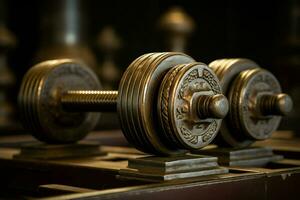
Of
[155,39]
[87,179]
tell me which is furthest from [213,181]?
[155,39]

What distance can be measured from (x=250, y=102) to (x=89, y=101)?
0.72 ft

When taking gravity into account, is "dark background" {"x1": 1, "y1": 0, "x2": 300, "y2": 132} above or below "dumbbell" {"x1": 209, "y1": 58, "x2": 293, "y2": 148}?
above

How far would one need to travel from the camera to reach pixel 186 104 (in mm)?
873

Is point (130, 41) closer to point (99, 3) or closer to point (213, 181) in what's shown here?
point (99, 3)

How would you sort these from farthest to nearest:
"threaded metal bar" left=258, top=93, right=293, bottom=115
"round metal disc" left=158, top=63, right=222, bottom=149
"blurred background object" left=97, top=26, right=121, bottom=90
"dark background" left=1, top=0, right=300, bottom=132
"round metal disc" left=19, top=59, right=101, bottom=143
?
Result: "dark background" left=1, top=0, right=300, bottom=132 → "blurred background object" left=97, top=26, right=121, bottom=90 → "round metal disc" left=19, top=59, right=101, bottom=143 → "threaded metal bar" left=258, top=93, right=293, bottom=115 → "round metal disc" left=158, top=63, right=222, bottom=149

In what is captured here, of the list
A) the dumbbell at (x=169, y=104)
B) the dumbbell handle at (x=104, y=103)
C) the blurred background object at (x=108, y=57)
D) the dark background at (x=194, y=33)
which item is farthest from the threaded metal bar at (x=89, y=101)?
the dark background at (x=194, y=33)

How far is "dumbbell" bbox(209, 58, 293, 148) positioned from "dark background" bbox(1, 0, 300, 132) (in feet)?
9.19

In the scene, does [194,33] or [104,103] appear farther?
[194,33]

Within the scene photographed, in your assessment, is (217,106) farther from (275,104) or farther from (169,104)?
(275,104)

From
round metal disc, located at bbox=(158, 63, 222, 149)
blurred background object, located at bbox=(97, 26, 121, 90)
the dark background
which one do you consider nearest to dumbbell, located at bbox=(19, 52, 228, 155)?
round metal disc, located at bbox=(158, 63, 222, 149)

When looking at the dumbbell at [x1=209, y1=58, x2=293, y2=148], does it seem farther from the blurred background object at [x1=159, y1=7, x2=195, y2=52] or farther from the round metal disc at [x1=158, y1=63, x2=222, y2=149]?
the blurred background object at [x1=159, y1=7, x2=195, y2=52]

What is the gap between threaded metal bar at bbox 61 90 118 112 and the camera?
100 cm

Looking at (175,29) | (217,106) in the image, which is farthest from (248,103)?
(175,29)

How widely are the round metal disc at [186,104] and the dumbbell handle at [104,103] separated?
0.01 m
